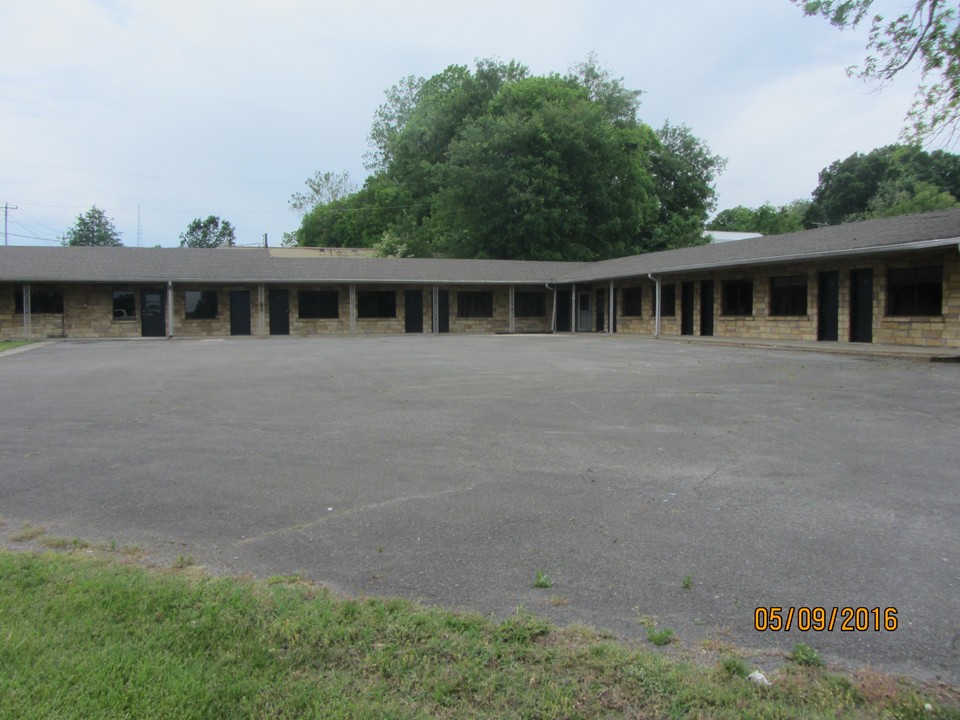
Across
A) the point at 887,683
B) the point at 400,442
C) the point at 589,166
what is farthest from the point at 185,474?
the point at 589,166

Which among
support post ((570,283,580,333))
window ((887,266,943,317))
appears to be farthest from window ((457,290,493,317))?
window ((887,266,943,317))

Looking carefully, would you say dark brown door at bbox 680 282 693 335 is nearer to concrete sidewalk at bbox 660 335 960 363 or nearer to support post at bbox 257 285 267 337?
concrete sidewalk at bbox 660 335 960 363

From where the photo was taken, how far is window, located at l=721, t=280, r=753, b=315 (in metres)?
24.8

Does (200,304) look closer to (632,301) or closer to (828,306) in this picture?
(632,301)

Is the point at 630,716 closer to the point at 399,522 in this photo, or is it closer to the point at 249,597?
the point at 249,597

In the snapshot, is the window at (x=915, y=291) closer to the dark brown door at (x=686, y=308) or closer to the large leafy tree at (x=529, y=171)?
the dark brown door at (x=686, y=308)

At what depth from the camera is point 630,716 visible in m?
2.59

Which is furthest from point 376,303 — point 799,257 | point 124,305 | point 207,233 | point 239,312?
point 207,233

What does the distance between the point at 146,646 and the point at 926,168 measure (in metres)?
65.0

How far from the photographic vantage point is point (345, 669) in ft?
9.55

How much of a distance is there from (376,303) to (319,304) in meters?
2.64

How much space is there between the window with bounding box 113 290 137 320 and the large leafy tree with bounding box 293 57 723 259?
20587mm

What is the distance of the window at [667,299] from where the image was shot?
94.6 feet
